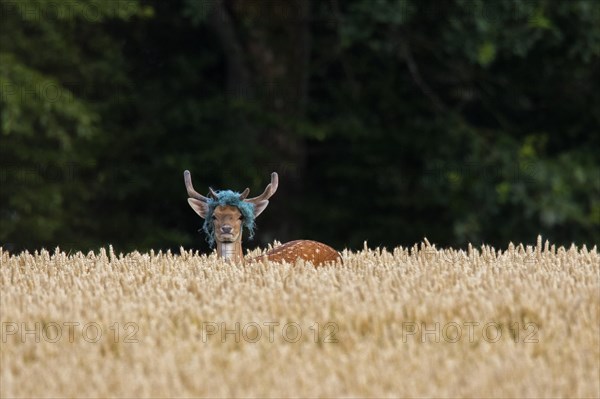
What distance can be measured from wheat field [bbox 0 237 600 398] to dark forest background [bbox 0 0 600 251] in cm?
935

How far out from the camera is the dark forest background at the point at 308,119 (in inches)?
725

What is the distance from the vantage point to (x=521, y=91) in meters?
20.8

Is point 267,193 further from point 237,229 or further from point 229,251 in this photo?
point 229,251

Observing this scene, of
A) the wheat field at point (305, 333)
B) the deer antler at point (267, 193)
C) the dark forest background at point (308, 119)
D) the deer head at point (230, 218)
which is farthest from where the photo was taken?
the dark forest background at point (308, 119)

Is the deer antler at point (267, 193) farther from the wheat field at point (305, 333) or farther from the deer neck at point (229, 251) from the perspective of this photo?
the wheat field at point (305, 333)

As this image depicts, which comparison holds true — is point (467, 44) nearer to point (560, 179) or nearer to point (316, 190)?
point (560, 179)

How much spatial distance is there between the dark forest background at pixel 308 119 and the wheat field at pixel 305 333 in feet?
30.7

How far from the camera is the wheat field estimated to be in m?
6.43

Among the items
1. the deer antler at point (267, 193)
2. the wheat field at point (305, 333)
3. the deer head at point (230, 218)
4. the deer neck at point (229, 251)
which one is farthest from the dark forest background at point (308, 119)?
the wheat field at point (305, 333)

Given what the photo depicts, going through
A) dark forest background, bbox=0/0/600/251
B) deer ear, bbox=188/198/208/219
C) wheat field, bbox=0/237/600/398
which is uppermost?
dark forest background, bbox=0/0/600/251

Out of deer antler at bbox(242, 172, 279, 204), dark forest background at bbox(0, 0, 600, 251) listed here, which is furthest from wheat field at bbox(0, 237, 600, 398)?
dark forest background at bbox(0, 0, 600, 251)

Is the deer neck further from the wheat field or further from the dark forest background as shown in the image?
the dark forest background

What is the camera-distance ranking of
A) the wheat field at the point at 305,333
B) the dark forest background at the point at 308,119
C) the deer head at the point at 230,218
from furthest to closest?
the dark forest background at the point at 308,119 < the deer head at the point at 230,218 < the wheat field at the point at 305,333

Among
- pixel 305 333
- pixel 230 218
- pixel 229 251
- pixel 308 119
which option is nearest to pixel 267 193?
pixel 230 218
